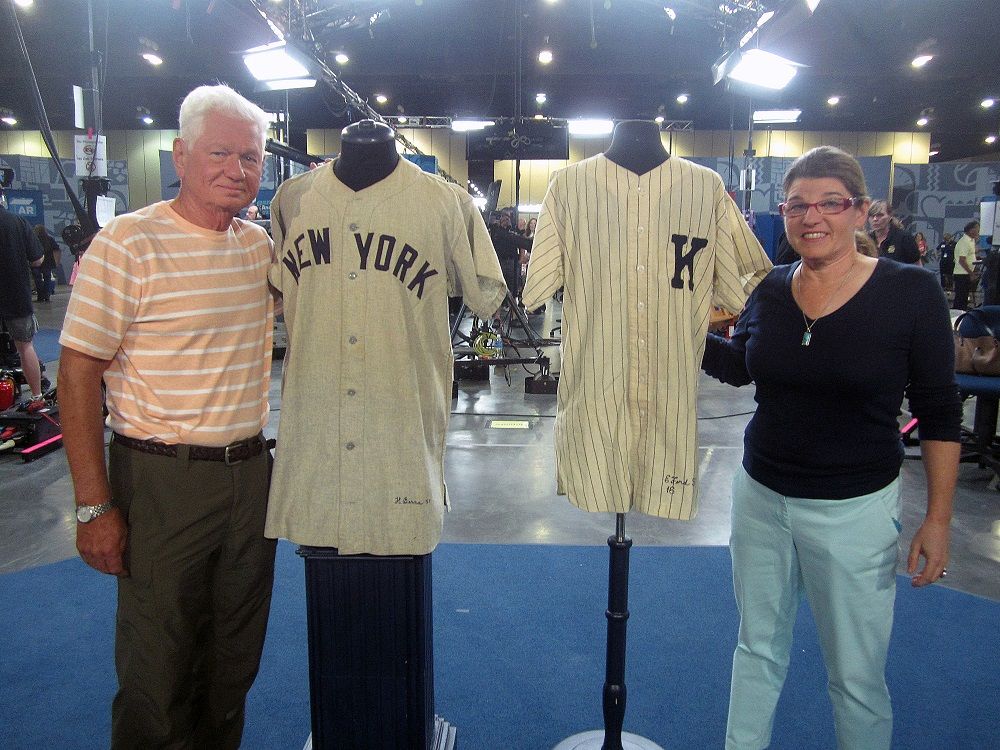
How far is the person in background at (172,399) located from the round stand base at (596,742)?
41.1 inches

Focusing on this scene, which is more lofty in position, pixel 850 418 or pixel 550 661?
pixel 850 418

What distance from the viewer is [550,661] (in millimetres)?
2424

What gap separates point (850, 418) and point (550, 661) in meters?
1.40

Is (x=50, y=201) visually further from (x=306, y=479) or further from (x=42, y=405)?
(x=306, y=479)

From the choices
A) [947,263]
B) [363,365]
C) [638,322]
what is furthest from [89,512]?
[947,263]

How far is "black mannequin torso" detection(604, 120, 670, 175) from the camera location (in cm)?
158

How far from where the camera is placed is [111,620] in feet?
8.69

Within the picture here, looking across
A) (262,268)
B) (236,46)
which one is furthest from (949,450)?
(236,46)

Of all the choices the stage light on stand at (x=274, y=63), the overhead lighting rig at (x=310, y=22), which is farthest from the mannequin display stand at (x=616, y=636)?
the stage light on stand at (x=274, y=63)

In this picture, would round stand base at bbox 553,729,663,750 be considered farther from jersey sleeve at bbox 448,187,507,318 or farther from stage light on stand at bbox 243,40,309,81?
stage light on stand at bbox 243,40,309,81

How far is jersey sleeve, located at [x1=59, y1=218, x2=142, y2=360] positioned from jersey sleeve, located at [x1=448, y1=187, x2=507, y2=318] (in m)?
0.67

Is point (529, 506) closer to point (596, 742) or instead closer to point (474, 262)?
point (596, 742)
